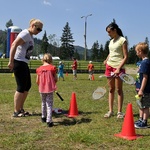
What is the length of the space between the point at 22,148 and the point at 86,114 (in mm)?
2671

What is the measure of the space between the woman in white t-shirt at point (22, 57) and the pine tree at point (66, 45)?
10293cm

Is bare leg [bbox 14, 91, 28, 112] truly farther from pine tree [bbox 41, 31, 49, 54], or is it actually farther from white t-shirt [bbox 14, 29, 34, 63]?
pine tree [bbox 41, 31, 49, 54]

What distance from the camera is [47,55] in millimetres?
5570

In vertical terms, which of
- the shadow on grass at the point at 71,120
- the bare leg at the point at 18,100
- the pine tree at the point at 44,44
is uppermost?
the pine tree at the point at 44,44

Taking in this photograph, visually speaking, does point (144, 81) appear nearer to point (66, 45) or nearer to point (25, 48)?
point (25, 48)

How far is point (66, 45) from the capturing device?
113 metres

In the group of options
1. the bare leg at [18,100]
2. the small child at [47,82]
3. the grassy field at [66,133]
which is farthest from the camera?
the bare leg at [18,100]

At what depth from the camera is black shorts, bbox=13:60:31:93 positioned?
595cm

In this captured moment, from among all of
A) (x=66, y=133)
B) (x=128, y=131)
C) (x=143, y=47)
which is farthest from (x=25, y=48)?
(x=128, y=131)

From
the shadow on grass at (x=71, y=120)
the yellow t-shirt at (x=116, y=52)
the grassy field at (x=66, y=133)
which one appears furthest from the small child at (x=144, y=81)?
the shadow on grass at (x=71, y=120)

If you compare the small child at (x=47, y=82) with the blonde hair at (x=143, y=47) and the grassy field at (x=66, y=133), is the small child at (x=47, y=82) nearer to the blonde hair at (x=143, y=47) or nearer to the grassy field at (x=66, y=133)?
the grassy field at (x=66, y=133)

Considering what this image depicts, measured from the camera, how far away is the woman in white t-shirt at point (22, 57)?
19.1ft

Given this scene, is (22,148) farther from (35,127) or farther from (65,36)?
(65,36)

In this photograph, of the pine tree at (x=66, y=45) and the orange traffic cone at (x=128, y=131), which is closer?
the orange traffic cone at (x=128, y=131)
